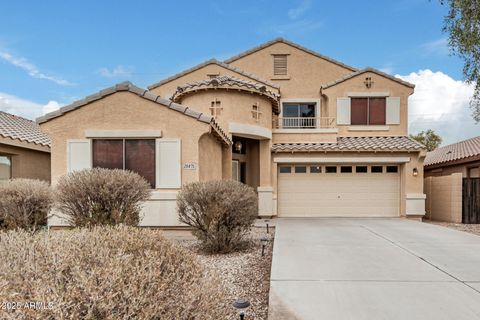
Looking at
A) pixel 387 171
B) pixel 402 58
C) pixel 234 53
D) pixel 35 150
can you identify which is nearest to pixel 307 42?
pixel 234 53

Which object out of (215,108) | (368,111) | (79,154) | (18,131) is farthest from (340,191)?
(18,131)

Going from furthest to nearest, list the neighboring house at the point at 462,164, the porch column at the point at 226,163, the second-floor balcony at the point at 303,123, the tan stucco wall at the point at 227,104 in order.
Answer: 1. the second-floor balcony at the point at 303,123
2. the neighboring house at the point at 462,164
3. the porch column at the point at 226,163
4. the tan stucco wall at the point at 227,104

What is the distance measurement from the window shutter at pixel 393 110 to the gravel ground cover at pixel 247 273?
39.1ft

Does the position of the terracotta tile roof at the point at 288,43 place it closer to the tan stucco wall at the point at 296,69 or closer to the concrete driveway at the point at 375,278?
the tan stucco wall at the point at 296,69

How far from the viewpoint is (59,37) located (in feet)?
55.6

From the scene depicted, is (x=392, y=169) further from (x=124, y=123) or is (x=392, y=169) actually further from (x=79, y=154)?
(x=79, y=154)

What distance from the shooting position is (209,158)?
39.3 feet

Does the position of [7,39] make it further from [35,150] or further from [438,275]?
[438,275]

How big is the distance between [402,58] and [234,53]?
11.0 metres

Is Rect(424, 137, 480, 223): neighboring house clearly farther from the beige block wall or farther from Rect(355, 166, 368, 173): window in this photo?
Rect(355, 166, 368, 173): window

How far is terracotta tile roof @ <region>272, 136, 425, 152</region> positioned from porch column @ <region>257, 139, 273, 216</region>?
1.49ft

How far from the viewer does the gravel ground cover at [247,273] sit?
460 centimetres

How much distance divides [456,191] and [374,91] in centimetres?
651

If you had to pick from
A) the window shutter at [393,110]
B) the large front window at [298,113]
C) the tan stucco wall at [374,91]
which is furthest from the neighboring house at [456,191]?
the large front window at [298,113]
